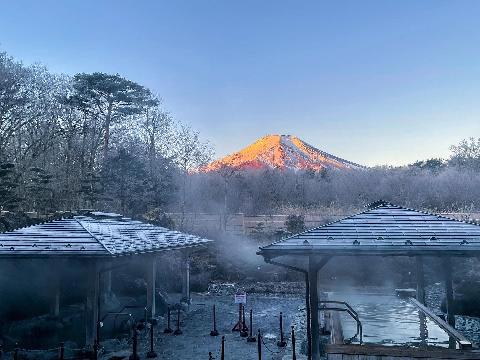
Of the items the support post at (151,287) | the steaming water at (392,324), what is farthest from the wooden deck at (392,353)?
the support post at (151,287)

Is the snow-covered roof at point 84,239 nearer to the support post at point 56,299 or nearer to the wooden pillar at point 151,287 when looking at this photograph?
the wooden pillar at point 151,287

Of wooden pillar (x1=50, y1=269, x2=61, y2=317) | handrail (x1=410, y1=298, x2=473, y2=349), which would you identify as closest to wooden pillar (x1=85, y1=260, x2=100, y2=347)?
wooden pillar (x1=50, y1=269, x2=61, y2=317)

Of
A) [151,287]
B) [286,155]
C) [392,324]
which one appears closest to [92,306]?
[151,287]

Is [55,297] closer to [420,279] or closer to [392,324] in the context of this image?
[392,324]

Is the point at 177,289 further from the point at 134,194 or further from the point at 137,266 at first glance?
the point at 134,194

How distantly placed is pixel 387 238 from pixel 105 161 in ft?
78.0

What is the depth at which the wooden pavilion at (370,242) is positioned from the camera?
866 centimetres

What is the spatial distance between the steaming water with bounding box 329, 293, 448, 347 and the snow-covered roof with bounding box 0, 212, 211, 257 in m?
6.49

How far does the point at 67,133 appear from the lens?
31.4 metres

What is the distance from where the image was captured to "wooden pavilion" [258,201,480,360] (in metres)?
8.66

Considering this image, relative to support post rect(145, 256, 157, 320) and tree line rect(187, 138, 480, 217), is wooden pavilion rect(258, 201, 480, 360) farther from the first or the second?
tree line rect(187, 138, 480, 217)

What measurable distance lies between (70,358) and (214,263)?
56.0ft

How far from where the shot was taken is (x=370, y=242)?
888cm

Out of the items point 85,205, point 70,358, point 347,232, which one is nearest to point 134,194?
point 85,205
